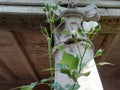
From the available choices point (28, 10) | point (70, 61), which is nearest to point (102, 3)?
point (28, 10)

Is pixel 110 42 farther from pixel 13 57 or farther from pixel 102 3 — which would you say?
pixel 13 57

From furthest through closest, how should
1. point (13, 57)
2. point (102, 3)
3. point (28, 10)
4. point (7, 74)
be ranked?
point (7, 74) → point (13, 57) → point (102, 3) → point (28, 10)

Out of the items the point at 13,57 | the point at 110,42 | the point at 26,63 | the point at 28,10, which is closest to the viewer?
the point at 28,10

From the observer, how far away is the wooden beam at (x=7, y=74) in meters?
4.66

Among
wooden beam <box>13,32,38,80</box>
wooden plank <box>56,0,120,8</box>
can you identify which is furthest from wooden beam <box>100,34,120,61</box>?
wooden beam <box>13,32,38,80</box>

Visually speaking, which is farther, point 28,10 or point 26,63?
point 26,63

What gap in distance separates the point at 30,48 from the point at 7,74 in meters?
1.36

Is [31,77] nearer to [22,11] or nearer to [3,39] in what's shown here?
[3,39]

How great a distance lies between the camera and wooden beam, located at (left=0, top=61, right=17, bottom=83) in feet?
15.3

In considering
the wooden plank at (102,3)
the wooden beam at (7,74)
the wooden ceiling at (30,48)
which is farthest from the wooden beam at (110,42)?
the wooden beam at (7,74)

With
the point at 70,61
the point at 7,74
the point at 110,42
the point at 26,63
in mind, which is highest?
the point at 70,61

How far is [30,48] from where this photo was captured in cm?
389

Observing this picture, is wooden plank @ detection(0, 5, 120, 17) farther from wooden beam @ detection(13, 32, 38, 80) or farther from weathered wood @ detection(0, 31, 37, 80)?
wooden beam @ detection(13, 32, 38, 80)

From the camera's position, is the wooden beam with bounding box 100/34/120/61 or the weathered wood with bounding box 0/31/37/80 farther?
the weathered wood with bounding box 0/31/37/80
